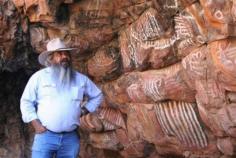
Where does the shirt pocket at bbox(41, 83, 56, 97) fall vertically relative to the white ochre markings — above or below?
above

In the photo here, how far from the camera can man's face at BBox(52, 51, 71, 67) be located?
11.1 feet

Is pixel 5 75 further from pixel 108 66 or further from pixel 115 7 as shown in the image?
pixel 115 7

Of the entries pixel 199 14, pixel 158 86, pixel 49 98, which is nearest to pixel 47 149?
pixel 49 98

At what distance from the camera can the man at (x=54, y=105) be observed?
10.9ft

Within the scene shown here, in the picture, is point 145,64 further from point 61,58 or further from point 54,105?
point 54,105

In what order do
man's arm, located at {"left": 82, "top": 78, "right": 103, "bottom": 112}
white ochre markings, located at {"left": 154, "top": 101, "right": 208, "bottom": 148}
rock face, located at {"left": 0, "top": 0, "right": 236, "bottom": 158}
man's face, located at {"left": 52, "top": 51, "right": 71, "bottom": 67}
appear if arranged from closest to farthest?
rock face, located at {"left": 0, "top": 0, "right": 236, "bottom": 158}, man's face, located at {"left": 52, "top": 51, "right": 71, "bottom": 67}, man's arm, located at {"left": 82, "top": 78, "right": 103, "bottom": 112}, white ochre markings, located at {"left": 154, "top": 101, "right": 208, "bottom": 148}

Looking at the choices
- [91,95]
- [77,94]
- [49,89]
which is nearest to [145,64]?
[91,95]

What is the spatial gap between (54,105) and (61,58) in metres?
0.31

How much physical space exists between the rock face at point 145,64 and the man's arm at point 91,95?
22.2 inches

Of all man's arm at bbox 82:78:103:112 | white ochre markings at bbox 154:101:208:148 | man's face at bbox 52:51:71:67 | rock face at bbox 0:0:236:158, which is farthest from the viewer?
white ochre markings at bbox 154:101:208:148

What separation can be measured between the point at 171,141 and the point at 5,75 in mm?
2263

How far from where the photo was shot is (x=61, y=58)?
3387mm

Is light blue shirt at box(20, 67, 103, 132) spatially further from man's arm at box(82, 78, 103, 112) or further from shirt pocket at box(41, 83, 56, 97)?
man's arm at box(82, 78, 103, 112)

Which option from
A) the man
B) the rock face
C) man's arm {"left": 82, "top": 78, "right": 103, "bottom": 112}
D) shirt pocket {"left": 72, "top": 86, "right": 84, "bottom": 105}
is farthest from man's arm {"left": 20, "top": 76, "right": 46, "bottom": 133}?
the rock face
